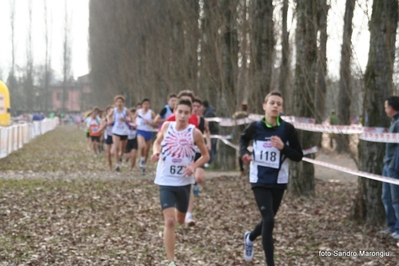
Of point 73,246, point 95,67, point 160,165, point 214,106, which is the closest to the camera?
point 160,165

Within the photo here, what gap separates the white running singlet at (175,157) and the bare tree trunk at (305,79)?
181 inches

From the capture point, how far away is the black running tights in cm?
699

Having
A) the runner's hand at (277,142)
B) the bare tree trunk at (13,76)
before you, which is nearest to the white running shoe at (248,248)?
the runner's hand at (277,142)

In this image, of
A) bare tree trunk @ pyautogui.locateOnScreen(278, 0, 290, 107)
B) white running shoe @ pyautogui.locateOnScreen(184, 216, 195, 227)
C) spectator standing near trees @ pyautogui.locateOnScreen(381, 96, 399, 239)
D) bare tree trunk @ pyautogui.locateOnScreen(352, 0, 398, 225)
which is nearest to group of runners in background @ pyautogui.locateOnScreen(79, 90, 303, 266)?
white running shoe @ pyautogui.locateOnScreen(184, 216, 195, 227)

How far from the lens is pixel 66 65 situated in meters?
80.3

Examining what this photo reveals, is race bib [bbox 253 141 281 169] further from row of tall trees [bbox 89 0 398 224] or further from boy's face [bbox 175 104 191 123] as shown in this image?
row of tall trees [bbox 89 0 398 224]

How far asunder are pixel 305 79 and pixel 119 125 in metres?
7.08

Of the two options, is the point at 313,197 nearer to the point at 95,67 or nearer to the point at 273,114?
the point at 273,114

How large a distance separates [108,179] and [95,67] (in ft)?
142

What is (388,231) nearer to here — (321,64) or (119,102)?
(321,64)

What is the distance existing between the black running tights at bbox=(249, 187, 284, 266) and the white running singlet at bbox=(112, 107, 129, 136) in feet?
35.7

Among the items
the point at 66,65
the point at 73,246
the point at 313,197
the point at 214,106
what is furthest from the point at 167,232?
the point at 66,65

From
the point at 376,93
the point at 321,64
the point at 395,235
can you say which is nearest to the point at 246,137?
the point at 395,235

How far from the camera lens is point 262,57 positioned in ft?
51.0
